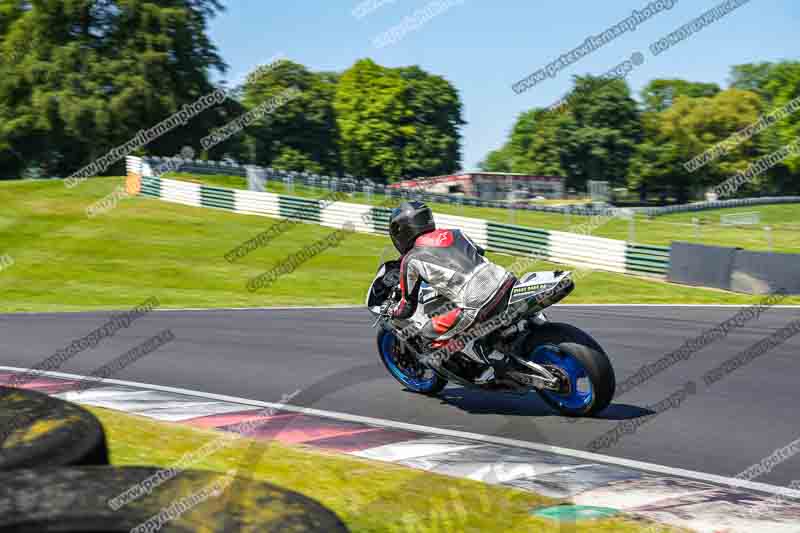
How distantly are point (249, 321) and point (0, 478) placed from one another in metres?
11.5

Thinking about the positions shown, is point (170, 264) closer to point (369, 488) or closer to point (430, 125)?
Result: point (369, 488)

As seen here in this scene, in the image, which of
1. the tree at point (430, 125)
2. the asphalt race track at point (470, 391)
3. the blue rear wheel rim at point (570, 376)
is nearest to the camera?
the asphalt race track at point (470, 391)

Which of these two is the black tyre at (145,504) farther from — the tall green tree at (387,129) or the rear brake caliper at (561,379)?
the tall green tree at (387,129)

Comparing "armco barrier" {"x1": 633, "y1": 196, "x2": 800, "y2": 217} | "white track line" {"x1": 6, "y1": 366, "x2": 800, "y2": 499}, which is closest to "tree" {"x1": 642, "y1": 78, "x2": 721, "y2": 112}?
"armco barrier" {"x1": 633, "y1": 196, "x2": 800, "y2": 217}

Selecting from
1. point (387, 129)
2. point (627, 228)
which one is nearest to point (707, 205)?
point (627, 228)

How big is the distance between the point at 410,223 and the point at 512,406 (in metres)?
1.92

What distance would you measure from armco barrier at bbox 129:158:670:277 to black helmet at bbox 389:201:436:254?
15.7 metres

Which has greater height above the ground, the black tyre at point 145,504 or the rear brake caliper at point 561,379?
the black tyre at point 145,504

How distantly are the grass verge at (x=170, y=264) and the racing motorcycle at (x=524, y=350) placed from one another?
34.5ft

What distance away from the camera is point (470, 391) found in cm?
891

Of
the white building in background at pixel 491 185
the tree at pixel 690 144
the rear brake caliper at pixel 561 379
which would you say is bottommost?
the rear brake caliper at pixel 561 379

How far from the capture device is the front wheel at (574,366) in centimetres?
718

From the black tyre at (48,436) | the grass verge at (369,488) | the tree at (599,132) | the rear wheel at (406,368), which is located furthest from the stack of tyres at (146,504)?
the tree at (599,132)

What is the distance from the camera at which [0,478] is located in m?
3.36
